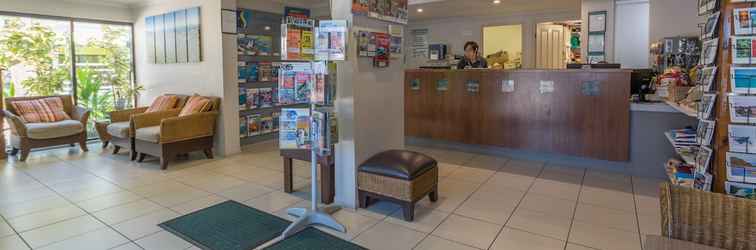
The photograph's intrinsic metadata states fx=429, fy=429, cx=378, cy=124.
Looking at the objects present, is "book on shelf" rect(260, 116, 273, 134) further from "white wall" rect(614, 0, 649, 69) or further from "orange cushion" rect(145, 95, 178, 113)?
"white wall" rect(614, 0, 649, 69)

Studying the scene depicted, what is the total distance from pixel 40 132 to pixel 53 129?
14cm

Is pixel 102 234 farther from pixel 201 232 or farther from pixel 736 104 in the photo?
pixel 736 104

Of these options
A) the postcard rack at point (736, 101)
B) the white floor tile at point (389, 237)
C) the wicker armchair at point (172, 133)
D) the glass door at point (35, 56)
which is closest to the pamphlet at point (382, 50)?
the white floor tile at point (389, 237)

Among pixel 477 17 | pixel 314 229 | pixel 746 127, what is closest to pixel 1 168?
pixel 314 229

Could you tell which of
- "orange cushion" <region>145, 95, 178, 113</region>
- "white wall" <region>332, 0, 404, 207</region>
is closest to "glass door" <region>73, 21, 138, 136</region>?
"orange cushion" <region>145, 95, 178, 113</region>

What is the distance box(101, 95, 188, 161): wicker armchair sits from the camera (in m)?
5.31

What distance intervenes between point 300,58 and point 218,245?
138 cm

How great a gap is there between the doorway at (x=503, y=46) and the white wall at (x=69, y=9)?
662cm

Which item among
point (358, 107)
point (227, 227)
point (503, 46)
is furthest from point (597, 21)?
point (227, 227)

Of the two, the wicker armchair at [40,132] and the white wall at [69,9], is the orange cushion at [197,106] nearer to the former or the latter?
the wicker armchair at [40,132]

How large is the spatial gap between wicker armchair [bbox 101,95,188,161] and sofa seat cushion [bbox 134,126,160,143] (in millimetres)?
167

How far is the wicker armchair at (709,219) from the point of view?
1.61m

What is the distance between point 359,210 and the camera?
11.4ft

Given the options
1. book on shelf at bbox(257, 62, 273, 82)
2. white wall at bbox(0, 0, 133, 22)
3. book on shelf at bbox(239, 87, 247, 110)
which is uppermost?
white wall at bbox(0, 0, 133, 22)
